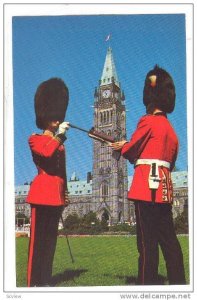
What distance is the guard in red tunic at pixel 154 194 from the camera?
2896 mm

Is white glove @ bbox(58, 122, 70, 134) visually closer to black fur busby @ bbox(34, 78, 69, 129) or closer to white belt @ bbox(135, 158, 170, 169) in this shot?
black fur busby @ bbox(34, 78, 69, 129)

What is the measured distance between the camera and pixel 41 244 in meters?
3.08

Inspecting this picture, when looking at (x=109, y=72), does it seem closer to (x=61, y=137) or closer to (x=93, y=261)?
(x=61, y=137)

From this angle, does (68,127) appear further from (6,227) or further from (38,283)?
(38,283)

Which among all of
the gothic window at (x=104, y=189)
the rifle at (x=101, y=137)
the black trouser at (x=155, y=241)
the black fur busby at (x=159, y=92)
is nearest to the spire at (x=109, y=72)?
the black fur busby at (x=159, y=92)

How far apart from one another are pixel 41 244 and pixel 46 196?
36cm

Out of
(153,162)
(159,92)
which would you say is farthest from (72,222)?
(159,92)

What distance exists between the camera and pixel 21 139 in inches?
126

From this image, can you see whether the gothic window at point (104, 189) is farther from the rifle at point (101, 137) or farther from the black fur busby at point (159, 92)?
the black fur busby at point (159, 92)

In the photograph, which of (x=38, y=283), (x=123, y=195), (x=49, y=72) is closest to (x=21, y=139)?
(x=49, y=72)

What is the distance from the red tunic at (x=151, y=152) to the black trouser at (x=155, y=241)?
0.07 meters
